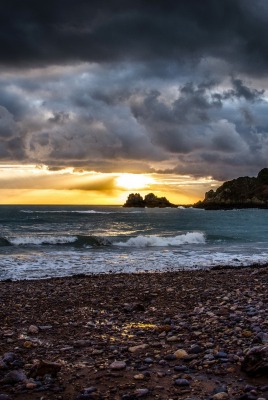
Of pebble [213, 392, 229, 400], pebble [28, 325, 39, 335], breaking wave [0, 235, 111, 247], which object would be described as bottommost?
breaking wave [0, 235, 111, 247]

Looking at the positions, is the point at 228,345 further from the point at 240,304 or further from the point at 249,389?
the point at 240,304

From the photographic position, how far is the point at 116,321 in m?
10.0

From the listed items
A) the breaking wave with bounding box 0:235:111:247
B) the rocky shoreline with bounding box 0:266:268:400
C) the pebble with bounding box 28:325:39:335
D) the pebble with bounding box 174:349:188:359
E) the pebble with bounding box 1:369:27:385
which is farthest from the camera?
the breaking wave with bounding box 0:235:111:247

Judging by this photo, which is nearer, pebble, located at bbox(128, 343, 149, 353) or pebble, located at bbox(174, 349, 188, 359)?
pebble, located at bbox(174, 349, 188, 359)

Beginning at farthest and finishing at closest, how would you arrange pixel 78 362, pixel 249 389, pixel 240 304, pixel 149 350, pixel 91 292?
pixel 91 292
pixel 240 304
pixel 149 350
pixel 78 362
pixel 249 389

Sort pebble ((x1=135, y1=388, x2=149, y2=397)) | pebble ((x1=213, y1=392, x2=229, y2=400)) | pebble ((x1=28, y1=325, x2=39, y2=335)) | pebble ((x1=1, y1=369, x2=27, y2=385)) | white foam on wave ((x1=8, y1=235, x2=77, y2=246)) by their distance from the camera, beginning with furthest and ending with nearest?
1. white foam on wave ((x1=8, y1=235, x2=77, y2=246))
2. pebble ((x1=28, y1=325, x2=39, y2=335))
3. pebble ((x1=1, y1=369, x2=27, y2=385))
4. pebble ((x1=135, y1=388, x2=149, y2=397))
5. pebble ((x1=213, y1=392, x2=229, y2=400))

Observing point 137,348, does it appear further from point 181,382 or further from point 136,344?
point 181,382

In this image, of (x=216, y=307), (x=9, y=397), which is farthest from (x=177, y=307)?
(x=9, y=397)

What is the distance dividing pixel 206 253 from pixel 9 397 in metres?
27.3

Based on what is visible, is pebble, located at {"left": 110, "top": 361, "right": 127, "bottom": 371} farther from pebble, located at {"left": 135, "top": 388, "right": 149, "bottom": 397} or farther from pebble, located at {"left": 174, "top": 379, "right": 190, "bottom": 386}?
pebble, located at {"left": 174, "top": 379, "right": 190, "bottom": 386}

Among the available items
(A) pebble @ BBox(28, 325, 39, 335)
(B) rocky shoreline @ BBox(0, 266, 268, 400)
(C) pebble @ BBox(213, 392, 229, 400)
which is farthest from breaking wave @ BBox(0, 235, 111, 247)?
(C) pebble @ BBox(213, 392, 229, 400)

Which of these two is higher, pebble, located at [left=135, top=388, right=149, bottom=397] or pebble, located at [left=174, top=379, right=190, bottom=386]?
pebble, located at [left=174, top=379, right=190, bottom=386]

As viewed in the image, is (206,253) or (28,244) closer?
(206,253)

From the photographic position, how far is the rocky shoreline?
5.96 metres
